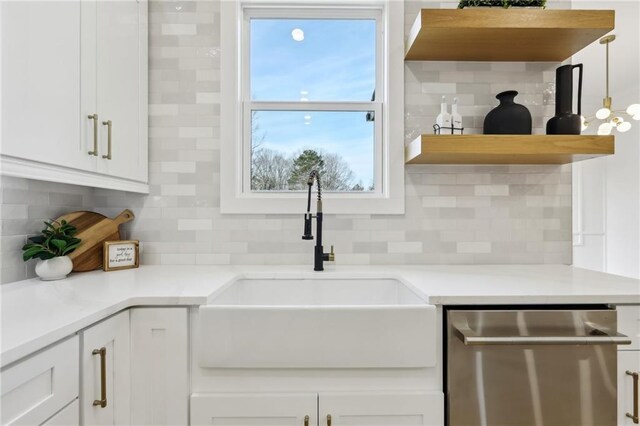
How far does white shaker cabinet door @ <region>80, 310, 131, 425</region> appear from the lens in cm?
95

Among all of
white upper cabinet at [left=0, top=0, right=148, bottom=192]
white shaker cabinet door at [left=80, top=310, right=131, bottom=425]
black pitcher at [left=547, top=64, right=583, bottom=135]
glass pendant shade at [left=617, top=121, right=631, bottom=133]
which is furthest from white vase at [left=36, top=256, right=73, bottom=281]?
glass pendant shade at [left=617, top=121, right=631, bottom=133]

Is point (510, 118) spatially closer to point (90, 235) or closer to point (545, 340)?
point (545, 340)

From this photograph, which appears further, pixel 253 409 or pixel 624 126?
pixel 624 126

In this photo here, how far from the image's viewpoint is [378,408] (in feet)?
3.68

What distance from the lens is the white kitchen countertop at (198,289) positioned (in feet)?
2.85

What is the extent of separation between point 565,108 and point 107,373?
2138mm

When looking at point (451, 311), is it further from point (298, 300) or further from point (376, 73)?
point (376, 73)

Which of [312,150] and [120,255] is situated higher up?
[312,150]

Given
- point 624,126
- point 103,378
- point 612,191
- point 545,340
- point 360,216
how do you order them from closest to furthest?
1. point 103,378
2. point 545,340
3. point 360,216
4. point 624,126
5. point 612,191

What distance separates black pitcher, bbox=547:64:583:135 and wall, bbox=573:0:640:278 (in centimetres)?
271

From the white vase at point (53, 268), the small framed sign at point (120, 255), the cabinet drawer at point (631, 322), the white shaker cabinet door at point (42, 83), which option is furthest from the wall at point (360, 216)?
the cabinet drawer at point (631, 322)

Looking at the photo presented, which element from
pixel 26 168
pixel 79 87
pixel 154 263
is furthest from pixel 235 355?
pixel 79 87

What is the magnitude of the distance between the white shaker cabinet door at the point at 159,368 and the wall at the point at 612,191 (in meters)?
4.56

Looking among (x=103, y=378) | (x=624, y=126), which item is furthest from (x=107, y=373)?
(x=624, y=126)
